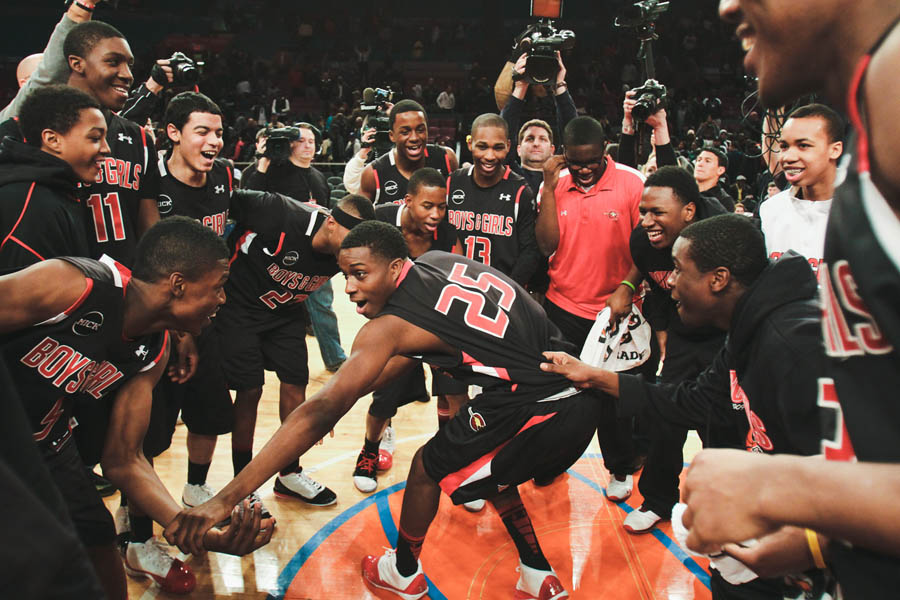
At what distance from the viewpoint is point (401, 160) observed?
4723 millimetres

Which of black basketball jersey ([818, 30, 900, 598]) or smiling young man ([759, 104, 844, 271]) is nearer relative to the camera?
black basketball jersey ([818, 30, 900, 598])

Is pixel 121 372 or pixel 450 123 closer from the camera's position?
pixel 121 372

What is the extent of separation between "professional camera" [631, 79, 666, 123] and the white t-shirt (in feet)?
3.32

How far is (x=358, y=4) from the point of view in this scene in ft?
68.8

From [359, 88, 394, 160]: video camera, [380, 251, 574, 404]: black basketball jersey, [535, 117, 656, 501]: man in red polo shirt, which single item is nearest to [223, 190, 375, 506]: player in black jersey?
[380, 251, 574, 404]: black basketball jersey

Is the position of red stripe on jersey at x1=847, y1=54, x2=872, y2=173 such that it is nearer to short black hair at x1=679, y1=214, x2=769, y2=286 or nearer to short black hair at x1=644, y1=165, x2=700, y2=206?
short black hair at x1=679, y1=214, x2=769, y2=286

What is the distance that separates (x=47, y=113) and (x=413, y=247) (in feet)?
6.31

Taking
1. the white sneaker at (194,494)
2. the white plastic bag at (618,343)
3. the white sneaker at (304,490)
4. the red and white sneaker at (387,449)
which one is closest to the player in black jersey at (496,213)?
the white plastic bag at (618,343)

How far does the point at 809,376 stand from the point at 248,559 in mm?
2614

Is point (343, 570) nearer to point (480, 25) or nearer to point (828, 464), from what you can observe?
point (828, 464)

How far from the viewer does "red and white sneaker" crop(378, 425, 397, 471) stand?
4.12 metres

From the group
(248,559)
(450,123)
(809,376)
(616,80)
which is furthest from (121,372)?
(616,80)

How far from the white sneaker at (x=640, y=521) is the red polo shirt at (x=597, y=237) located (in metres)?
1.12

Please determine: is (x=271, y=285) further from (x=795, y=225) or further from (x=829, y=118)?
(x=829, y=118)
